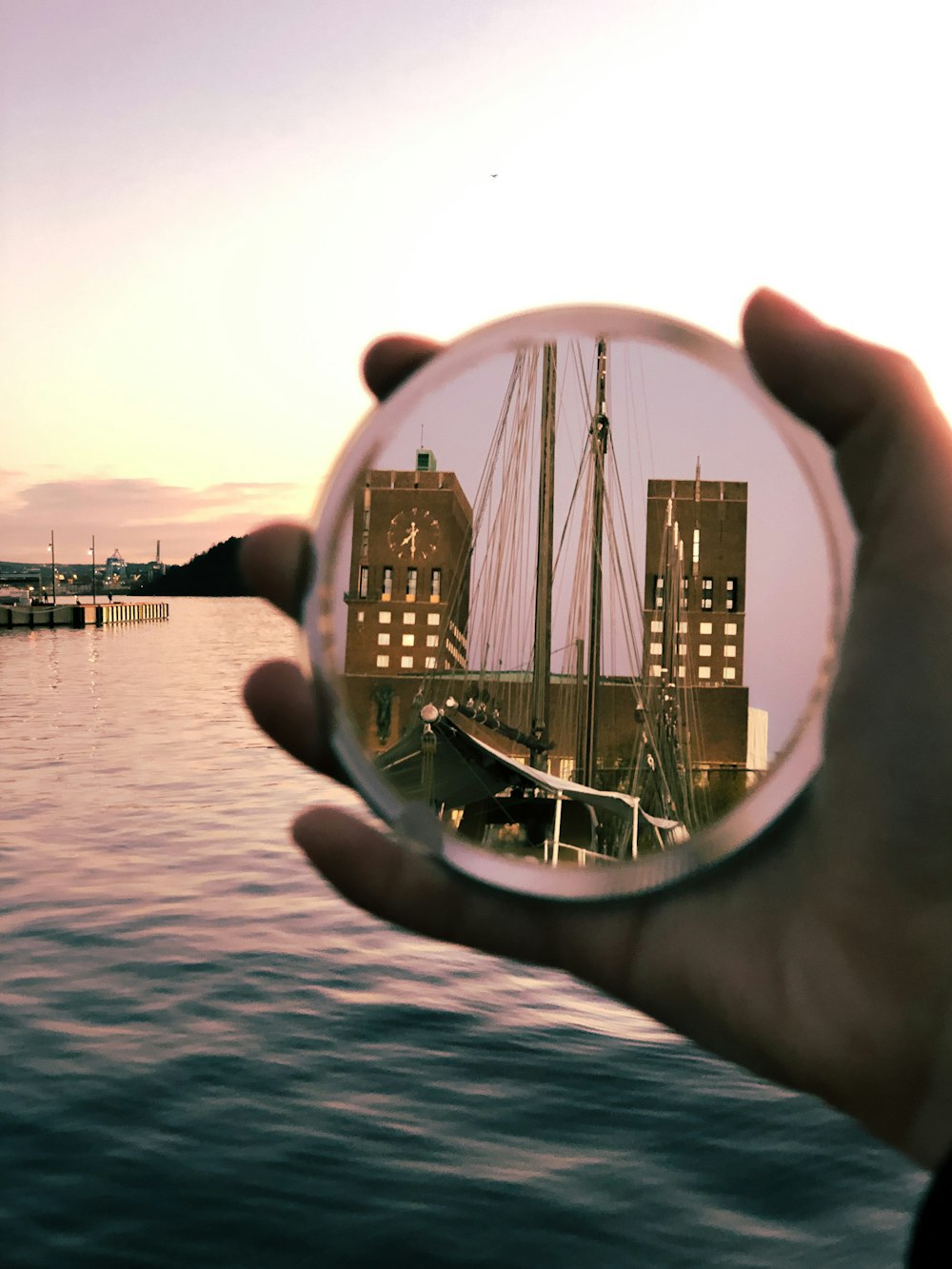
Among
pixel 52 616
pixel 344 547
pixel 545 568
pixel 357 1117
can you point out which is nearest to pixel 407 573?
pixel 344 547

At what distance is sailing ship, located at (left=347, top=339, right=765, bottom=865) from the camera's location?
2553 mm

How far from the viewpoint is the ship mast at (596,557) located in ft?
8.49

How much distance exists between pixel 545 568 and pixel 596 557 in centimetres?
14

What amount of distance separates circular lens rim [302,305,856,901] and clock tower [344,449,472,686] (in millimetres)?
73

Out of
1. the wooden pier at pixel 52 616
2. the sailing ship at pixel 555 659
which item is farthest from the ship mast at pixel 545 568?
the wooden pier at pixel 52 616

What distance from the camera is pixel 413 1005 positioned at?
1449 centimetres

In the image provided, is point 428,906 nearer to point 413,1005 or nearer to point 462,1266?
point 462,1266

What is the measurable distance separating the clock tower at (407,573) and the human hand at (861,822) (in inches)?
6.0

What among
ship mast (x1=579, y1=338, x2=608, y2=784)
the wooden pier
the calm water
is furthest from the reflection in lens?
the wooden pier

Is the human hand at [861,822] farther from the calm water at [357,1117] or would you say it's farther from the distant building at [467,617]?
the calm water at [357,1117]

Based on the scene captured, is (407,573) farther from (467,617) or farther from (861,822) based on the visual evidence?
(861,822)

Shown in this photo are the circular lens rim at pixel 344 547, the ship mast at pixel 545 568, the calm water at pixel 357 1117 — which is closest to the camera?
the circular lens rim at pixel 344 547

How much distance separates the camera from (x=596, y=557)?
2893 mm

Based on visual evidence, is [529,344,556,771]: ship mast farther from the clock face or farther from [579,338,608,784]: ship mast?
the clock face
